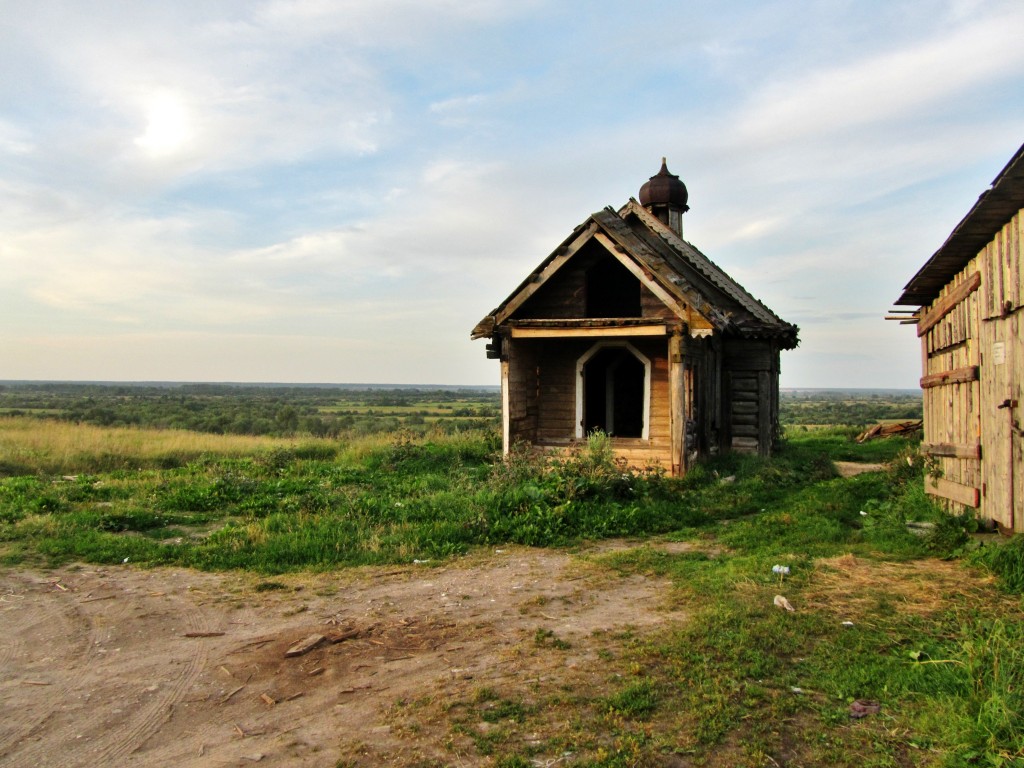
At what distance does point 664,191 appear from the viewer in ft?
64.6

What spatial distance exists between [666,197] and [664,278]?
7798 millimetres

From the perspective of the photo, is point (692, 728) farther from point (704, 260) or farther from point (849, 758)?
point (704, 260)

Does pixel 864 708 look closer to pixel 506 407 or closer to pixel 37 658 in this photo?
pixel 37 658

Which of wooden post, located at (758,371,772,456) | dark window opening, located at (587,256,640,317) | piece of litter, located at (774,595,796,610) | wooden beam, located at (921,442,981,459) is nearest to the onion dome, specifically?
dark window opening, located at (587,256,640,317)

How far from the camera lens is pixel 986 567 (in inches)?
264

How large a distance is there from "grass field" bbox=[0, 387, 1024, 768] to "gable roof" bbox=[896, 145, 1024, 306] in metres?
2.78

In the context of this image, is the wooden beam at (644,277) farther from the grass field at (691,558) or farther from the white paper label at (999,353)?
the white paper label at (999,353)

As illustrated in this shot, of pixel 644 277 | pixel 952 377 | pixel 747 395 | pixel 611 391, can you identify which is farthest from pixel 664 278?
pixel 952 377

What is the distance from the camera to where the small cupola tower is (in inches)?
776

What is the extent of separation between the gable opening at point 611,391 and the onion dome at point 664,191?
5.11 meters

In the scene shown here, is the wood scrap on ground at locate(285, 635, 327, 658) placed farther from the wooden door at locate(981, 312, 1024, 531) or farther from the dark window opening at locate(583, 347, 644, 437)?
the dark window opening at locate(583, 347, 644, 437)

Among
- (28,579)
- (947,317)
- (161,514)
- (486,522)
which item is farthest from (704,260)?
(28,579)

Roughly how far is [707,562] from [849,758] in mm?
4010

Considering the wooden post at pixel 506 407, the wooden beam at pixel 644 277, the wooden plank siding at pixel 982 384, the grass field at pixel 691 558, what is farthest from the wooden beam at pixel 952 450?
the wooden post at pixel 506 407
